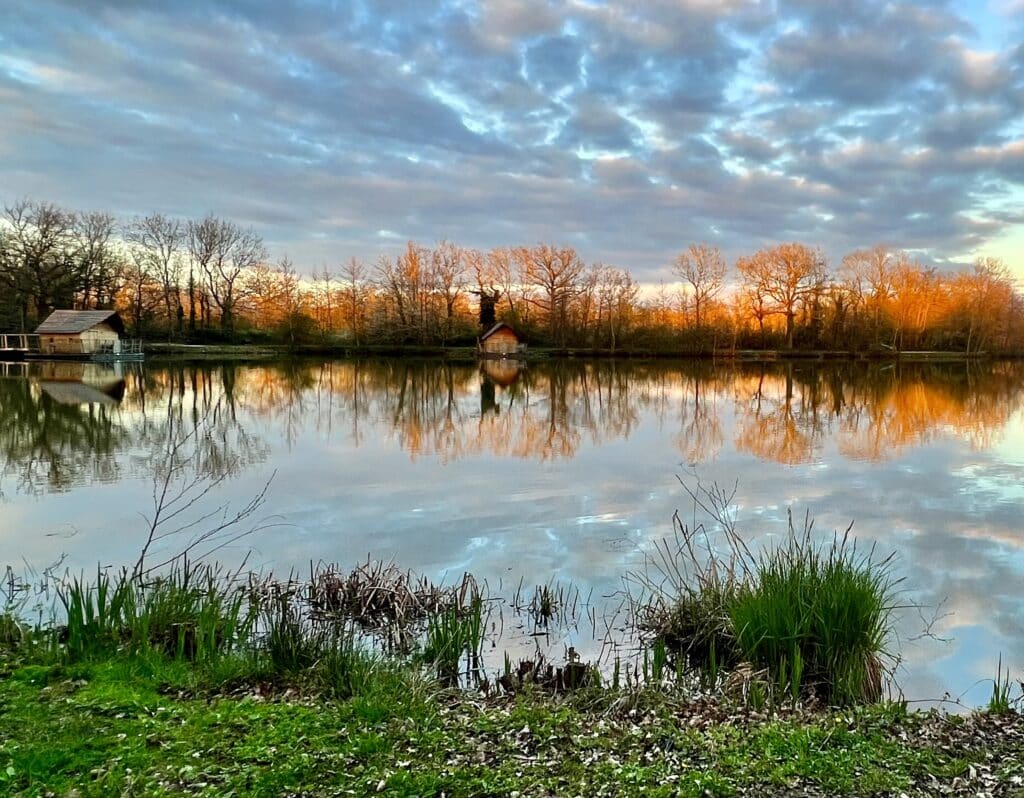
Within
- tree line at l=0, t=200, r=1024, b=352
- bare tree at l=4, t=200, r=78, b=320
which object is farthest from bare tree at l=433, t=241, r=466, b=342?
bare tree at l=4, t=200, r=78, b=320

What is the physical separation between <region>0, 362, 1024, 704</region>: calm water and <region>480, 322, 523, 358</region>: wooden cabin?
34.4m

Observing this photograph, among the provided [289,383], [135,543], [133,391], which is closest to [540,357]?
[289,383]

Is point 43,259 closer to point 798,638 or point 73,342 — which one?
point 73,342

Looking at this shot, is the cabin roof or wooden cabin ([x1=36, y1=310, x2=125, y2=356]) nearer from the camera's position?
wooden cabin ([x1=36, y1=310, x2=125, y2=356])

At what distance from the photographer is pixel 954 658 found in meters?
5.55

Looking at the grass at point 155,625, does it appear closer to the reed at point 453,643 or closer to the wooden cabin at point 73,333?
the reed at point 453,643

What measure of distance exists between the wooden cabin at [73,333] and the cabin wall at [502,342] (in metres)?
30.6

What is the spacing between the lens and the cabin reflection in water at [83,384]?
2368cm

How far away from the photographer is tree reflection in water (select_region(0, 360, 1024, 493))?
14.9 m

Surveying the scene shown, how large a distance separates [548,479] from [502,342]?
5036 cm

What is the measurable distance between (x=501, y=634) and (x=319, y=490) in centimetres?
660

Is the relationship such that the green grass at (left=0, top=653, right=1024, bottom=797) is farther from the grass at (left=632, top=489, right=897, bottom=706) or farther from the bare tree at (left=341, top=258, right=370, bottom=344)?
the bare tree at (left=341, top=258, right=370, bottom=344)

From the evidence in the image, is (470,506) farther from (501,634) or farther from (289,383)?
(289,383)

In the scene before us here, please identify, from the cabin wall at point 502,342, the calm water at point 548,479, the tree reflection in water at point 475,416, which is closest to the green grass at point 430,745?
the calm water at point 548,479
